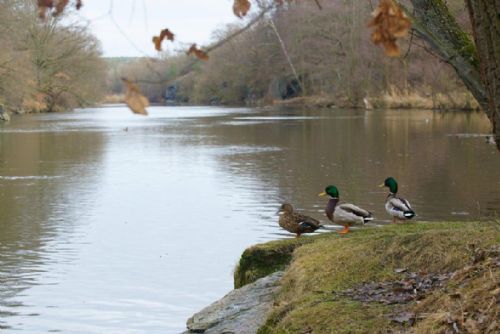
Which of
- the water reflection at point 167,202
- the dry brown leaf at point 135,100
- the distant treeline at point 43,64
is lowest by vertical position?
the water reflection at point 167,202

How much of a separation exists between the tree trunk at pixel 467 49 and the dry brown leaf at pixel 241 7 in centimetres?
114

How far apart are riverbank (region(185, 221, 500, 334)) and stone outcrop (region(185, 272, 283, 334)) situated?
115mm

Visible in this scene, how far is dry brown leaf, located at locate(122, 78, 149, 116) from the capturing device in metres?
2.37

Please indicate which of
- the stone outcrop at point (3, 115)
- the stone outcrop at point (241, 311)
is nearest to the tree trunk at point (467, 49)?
the stone outcrop at point (241, 311)

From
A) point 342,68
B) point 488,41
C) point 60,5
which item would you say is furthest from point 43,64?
point 60,5

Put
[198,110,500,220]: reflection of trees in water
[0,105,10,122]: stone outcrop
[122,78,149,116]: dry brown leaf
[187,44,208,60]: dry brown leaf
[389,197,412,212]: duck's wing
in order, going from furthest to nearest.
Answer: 1. [0,105,10,122]: stone outcrop
2. [198,110,500,220]: reflection of trees in water
3. [389,197,412,212]: duck's wing
4. [187,44,208,60]: dry brown leaf
5. [122,78,149,116]: dry brown leaf

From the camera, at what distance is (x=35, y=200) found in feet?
52.0

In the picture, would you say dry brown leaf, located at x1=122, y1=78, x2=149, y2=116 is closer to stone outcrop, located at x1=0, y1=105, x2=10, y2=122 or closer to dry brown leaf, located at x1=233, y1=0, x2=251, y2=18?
dry brown leaf, located at x1=233, y1=0, x2=251, y2=18

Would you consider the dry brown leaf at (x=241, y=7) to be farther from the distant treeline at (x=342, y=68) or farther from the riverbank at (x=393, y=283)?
the distant treeline at (x=342, y=68)

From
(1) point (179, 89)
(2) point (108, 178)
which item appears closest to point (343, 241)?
(2) point (108, 178)

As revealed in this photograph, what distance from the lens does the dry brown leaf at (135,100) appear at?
93.2 inches

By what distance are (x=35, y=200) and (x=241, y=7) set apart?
1356cm

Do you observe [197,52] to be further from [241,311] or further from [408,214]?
[408,214]

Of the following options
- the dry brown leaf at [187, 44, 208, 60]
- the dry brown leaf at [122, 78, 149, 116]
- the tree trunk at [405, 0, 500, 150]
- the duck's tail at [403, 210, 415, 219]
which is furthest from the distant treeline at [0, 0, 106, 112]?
the dry brown leaf at [122, 78, 149, 116]
